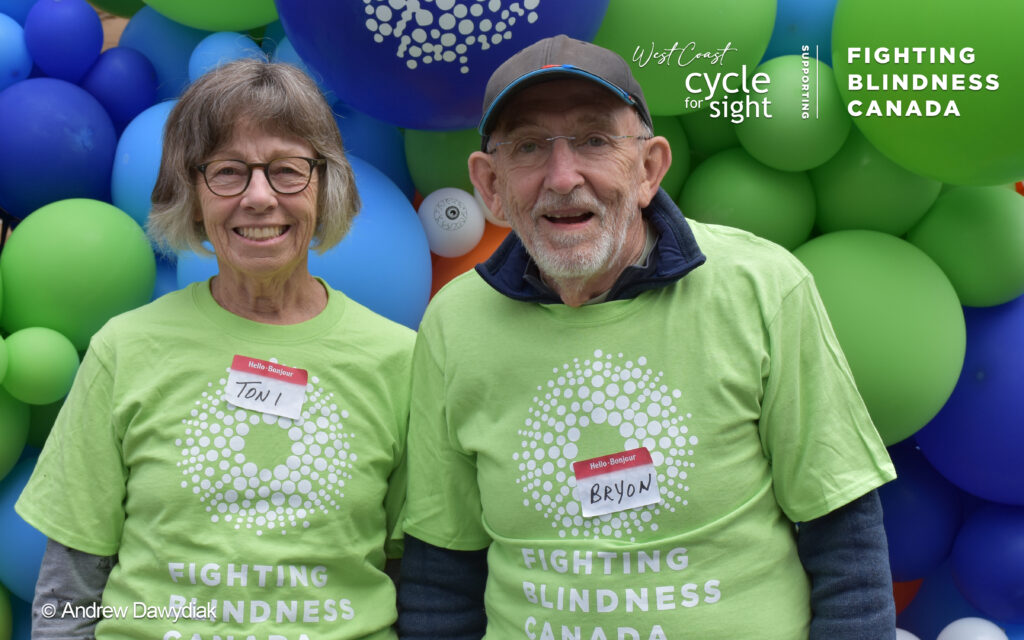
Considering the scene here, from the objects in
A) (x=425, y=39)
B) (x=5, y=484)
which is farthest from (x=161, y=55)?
(x=5, y=484)

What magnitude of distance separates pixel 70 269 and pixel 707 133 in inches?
77.3

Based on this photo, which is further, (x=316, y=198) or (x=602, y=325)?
(x=316, y=198)

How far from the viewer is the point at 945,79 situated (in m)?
2.28

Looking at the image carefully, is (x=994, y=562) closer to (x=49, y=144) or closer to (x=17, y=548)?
(x=17, y=548)

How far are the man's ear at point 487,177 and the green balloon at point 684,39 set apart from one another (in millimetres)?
823

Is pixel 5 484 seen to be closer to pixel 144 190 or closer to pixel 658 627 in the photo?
pixel 144 190

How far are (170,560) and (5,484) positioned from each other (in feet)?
3.72

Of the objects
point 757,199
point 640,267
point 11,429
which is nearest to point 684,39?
point 757,199

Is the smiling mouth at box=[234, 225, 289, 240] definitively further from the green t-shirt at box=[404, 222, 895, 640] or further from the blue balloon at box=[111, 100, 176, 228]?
the blue balloon at box=[111, 100, 176, 228]

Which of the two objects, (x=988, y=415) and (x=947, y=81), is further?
(x=988, y=415)

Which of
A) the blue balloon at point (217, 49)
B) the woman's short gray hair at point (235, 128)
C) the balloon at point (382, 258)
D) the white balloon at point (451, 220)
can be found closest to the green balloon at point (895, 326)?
the white balloon at point (451, 220)

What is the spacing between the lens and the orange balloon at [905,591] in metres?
3.12

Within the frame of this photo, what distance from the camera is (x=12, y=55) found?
2896mm

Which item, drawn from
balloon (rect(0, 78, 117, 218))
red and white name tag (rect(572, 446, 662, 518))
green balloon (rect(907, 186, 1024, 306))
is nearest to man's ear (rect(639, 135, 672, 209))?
red and white name tag (rect(572, 446, 662, 518))
